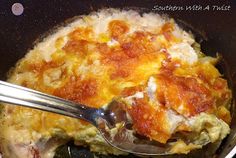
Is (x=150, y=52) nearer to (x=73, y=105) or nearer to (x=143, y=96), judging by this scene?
(x=143, y=96)

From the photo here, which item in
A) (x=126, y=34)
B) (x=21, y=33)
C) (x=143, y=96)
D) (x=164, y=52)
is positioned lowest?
(x=143, y=96)

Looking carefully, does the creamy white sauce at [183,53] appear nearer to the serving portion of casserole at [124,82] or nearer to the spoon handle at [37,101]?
the serving portion of casserole at [124,82]

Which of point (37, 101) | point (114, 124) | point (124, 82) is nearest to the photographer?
point (37, 101)

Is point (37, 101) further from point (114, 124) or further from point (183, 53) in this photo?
point (183, 53)

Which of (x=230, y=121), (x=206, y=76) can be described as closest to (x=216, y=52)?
(x=206, y=76)

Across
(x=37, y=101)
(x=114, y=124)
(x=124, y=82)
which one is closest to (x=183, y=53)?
(x=124, y=82)

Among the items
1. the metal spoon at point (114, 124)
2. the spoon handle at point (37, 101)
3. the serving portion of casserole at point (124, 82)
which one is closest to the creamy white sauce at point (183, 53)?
the serving portion of casserole at point (124, 82)
